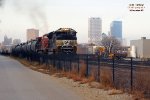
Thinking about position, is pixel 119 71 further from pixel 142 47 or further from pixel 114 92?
pixel 142 47

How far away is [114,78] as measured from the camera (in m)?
20.5

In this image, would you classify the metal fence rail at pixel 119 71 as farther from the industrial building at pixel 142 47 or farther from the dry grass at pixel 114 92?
the industrial building at pixel 142 47

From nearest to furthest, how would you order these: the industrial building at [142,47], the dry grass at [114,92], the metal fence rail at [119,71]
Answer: the metal fence rail at [119,71]
the dry grass at [114,92]
the industrial building at [142,47]

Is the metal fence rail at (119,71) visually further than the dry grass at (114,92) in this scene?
No

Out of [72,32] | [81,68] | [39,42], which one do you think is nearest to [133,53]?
[39,42]

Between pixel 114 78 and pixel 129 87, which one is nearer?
pixel 129 87

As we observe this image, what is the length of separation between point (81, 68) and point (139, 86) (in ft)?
35.4

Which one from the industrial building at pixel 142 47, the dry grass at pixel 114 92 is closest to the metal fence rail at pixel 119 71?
the dry grass at pixel 114 92

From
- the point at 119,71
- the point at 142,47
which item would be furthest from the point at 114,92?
the point at 142,47

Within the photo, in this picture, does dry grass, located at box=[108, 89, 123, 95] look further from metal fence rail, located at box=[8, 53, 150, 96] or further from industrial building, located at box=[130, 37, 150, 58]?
industrial building, located at box=[130, 37, 150, 58]

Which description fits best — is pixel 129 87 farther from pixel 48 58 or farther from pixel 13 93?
pixel 48 58

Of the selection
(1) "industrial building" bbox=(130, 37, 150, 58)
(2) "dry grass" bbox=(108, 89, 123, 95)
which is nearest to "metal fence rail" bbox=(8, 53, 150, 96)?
(2) "dry grass" bbox=(108, 89, 123, 95)

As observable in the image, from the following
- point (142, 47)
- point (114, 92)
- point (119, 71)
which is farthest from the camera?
point (142, 47)

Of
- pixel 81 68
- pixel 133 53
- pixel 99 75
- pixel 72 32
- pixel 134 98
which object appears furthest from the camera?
pixel 133 53
